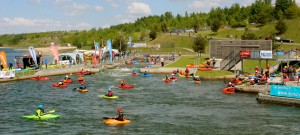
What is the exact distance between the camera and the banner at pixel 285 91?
1890 inches

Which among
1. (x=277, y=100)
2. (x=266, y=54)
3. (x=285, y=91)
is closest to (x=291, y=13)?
(x=266, y=54)

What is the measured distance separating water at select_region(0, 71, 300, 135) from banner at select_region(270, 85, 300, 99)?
1.76 meters

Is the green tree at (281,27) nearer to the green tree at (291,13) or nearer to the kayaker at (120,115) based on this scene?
the green tree at (291,13)

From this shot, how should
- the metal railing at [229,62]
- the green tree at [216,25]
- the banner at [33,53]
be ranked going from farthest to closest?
1. the green tree at [216,25]
2. the banner at [33,53]
3. the metal railing at [229,62]

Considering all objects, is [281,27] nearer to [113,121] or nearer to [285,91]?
[285,91]

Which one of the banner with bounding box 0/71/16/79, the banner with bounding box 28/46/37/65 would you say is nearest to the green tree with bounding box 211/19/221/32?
the banner with bounding box 28/46/37/65

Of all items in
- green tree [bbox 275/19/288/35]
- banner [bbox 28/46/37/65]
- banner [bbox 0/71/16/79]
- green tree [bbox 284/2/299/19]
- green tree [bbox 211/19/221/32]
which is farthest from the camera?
green tree [bbox 211/19/221/32]

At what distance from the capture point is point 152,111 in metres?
46.6

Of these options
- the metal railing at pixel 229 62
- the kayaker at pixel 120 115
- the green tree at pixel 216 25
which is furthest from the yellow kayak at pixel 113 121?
the green tree at pixel 216 25

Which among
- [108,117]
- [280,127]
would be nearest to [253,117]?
[280,127]

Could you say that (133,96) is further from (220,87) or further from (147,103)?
(220,87)

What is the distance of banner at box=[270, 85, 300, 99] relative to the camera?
4800 cm

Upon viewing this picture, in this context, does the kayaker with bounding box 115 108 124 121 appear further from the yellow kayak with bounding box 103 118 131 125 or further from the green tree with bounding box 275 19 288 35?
the green tree with bounding box 275 19 288 35

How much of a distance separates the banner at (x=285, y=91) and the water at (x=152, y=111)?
1760mm
